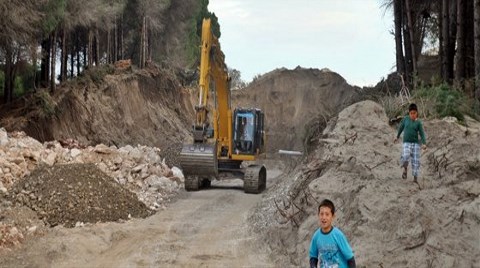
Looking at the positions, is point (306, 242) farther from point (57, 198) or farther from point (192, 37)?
point (192, 37)

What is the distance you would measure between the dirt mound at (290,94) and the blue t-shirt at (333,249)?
48.8 meters

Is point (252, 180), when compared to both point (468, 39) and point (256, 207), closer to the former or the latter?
point (256, 207)

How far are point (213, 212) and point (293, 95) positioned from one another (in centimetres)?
4265

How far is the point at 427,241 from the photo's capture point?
8875 millimetres

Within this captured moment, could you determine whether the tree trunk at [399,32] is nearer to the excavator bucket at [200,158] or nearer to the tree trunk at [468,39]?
the tree trunk at [468,39]

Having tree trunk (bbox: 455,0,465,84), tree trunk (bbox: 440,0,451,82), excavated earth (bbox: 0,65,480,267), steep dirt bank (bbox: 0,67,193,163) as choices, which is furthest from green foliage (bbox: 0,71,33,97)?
tree trunk (bbox: 455,0,465,84)

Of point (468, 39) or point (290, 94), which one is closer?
point (468, 39)

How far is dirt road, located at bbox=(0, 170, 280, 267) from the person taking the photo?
36.9ft

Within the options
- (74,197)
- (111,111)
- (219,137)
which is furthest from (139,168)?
(111,111)

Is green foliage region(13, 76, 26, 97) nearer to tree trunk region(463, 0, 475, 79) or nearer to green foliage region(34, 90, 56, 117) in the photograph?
green foliage region(34, 90, 56, 117)

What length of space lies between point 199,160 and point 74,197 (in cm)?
472

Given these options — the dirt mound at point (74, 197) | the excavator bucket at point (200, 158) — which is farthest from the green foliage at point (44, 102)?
the dirt mound at point (74, 197)

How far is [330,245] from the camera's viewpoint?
6.16 metres

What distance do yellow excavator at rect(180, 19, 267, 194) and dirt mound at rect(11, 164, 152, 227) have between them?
3.03m
